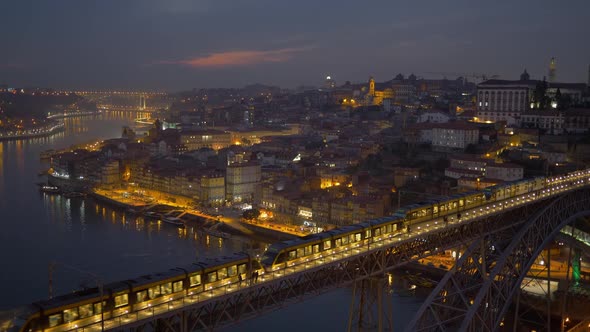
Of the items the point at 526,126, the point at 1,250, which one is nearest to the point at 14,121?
the point at 1,250

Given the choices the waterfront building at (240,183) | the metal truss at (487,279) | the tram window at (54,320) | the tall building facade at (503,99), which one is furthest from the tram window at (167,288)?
A: the tall building facade at (503,99)

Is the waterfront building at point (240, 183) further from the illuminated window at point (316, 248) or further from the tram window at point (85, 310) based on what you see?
the tram window at point (85, 310)

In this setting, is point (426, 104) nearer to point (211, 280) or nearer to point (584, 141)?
point (584, 141)

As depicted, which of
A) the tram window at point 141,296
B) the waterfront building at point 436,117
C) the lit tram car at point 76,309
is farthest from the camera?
the waterfront building at point 436,117

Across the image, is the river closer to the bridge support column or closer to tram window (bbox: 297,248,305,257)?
tram window (bbox: 297,248,305,257)

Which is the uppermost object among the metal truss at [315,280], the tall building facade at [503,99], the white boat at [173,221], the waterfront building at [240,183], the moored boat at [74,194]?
the tall building facade at [503,99]

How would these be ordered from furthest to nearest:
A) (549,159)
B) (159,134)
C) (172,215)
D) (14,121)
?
(14,121) < (159,134) < (172,215) < (549,159)
